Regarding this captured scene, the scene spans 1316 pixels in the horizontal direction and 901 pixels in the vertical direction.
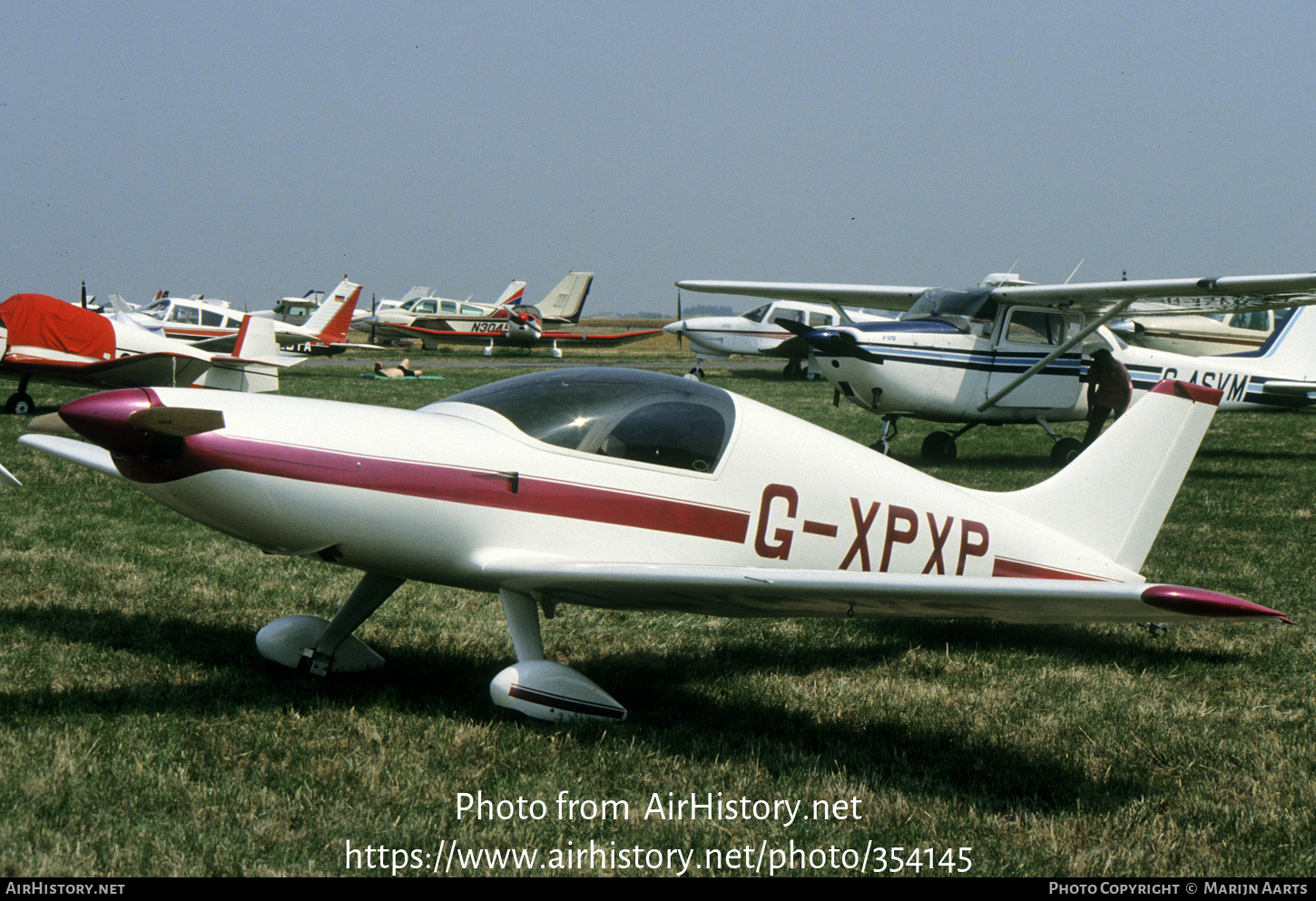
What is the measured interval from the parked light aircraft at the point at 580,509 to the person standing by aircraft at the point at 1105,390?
31.6 feet

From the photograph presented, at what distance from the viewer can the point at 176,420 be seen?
370 centimetres

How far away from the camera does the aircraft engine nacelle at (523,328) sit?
1924 inches

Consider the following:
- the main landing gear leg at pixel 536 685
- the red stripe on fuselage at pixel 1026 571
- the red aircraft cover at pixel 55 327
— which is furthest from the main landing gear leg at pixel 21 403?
the red stripe on fuselage at pixel 1026 571

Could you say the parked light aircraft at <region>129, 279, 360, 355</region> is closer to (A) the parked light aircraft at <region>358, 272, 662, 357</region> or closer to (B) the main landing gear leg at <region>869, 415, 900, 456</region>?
(A) the parked light aircraft at <region>358, 272, 662, 357</region>

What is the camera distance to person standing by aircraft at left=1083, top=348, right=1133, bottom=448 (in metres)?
14.1

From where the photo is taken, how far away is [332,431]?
13.1 feet

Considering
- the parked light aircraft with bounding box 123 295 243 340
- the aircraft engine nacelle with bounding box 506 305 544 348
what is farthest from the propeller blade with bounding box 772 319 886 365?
the aircraft engine nacelle with bounding box 506 305 544 348

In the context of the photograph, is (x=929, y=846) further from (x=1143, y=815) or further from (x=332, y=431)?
(x=332, y=431)

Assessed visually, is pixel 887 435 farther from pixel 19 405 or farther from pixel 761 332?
pixel 761 332

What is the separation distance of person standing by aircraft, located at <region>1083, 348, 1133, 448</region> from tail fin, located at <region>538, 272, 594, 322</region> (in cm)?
4669

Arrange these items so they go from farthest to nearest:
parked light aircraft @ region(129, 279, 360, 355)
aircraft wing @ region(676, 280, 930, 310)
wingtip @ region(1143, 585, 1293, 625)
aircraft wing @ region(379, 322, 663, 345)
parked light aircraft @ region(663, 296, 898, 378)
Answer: aircraft wing @ region(379, 322, 663, 345)
parked light aircraft @ region(663, 296, 898, 378)
parked light aircraft @ region(129, 279, 360, 355)
aircraft wing @ region(676, 280, 930, 310)
wingtip @ region(1143, 585, 1293, 625)

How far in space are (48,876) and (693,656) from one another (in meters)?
3.28

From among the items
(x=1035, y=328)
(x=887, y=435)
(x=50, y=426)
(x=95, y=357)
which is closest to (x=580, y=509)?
(x=50, y=426)

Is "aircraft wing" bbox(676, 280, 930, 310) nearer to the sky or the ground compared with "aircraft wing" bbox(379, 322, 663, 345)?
nearer to the sky
